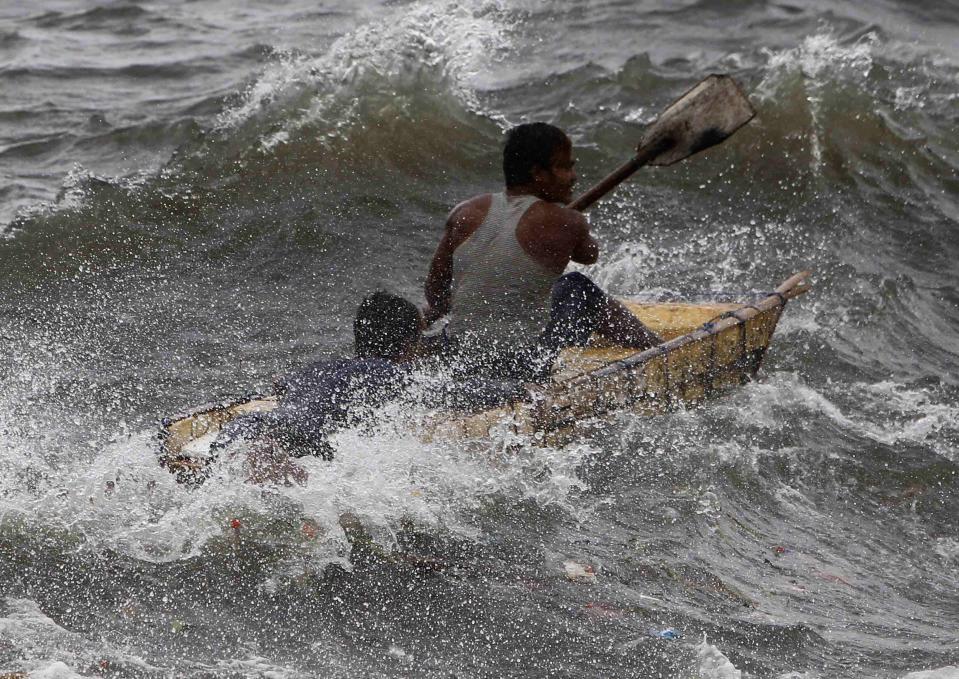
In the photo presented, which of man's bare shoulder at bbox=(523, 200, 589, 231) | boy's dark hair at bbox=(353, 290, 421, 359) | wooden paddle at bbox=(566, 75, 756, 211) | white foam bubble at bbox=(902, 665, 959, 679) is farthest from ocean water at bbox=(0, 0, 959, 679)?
wooden paddle at bbox=(566, 75, 756, 211)

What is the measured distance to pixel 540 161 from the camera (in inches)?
246

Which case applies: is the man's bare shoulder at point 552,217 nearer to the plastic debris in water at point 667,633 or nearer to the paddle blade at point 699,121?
the paddle blade at point 699,121

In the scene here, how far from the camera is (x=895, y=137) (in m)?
11.5

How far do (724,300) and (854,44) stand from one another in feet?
21.3

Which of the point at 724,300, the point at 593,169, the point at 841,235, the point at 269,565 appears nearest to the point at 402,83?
the point at 593,169

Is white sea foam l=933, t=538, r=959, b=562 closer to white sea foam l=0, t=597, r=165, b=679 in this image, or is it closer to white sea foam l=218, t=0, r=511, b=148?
white sea foam l=0, t=597, r=165, b=679

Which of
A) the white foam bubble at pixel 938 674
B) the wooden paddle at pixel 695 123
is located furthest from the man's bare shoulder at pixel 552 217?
the white foam bubble at pixel 938 674

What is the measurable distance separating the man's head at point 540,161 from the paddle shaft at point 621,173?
0.18 metres

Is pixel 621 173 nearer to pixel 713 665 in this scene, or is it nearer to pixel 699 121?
pixel 699 121

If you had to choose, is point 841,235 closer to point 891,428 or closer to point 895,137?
point 895,137

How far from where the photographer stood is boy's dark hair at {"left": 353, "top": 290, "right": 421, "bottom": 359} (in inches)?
243

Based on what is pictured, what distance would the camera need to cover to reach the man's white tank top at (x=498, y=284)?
20.6ft

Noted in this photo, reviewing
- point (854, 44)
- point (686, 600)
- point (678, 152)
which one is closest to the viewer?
point (686, 600)

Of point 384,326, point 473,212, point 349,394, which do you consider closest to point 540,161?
point 473,212
